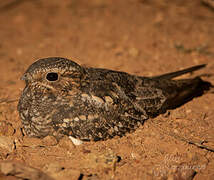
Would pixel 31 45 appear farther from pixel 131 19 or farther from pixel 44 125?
pixel 44 125

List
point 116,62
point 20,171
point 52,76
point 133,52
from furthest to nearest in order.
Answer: point 133,52 < point 116,62 < point 52,76 < point 20,171

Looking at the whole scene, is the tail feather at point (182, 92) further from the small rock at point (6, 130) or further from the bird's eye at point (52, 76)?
the small rock at point (6, 130)

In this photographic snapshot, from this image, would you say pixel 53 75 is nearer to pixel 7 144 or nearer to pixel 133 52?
pixel 7 144

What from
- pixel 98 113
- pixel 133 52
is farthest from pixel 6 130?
pixel 133 52

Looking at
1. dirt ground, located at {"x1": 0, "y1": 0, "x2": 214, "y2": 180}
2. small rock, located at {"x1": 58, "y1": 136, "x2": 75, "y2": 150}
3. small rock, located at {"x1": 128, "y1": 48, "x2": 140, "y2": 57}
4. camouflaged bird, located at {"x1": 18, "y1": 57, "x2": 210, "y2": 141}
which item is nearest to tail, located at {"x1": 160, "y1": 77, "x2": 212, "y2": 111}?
dirt ground, located at {"x1": 0, "y1": 0, "x2": 214, "y2": 180}

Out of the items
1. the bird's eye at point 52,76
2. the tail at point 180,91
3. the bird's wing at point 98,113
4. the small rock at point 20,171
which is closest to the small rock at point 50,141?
the bird's wing at point 98,113

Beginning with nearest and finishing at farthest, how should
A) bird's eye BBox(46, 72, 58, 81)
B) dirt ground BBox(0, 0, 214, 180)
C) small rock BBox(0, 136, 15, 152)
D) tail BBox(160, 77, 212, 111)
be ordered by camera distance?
1. dirt ground BBox(0, 0, 214, 180)
2. bird's eye BBox(46, 72, 58, 81)
3. small rock BBox(0, 136, 15, 152)
4. tail BBox(160, 77, 212, 111)

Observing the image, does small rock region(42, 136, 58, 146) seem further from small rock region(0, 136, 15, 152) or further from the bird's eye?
the bird's eye
